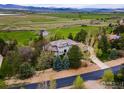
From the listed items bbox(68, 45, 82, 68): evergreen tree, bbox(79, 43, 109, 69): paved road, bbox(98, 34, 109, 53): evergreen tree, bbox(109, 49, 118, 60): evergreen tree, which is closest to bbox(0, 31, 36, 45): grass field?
bbox(68, 45, 82, 68): evergreen tree

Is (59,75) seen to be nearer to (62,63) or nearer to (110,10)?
(62,63)

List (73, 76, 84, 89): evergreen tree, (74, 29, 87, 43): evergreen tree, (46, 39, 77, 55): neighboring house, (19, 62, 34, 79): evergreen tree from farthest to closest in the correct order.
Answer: (74, 29, 87, 43): evergreen tree
(46, 39, 77, 55): neighboring house
(19, 62, 34, 79): evergreen tree
(73, 76, 84, 89): evergreen tree

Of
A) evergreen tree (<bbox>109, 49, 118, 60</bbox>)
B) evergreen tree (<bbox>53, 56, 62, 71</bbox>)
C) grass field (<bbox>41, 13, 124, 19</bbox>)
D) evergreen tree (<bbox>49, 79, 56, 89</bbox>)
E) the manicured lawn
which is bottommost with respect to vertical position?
evergreen tree (<bbox>49, 79, 56, 89</bbox>)

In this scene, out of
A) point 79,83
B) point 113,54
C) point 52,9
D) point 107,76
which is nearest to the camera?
point 79,83

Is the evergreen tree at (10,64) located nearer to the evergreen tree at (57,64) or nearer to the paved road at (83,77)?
the paved road at (83,77)

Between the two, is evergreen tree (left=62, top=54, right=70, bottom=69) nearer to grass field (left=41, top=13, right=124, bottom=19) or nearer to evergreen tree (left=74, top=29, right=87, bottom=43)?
evergreen tree (left=74, top=29, right=87, bottom=43)

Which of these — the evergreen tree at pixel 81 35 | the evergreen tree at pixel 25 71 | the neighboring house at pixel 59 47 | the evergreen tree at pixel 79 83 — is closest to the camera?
the evergreen tree at pixel 79 83

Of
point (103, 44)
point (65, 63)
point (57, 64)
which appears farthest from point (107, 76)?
point (57, 64)

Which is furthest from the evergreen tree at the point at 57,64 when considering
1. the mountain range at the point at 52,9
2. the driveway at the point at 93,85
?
the mountain range at the point at 52,9

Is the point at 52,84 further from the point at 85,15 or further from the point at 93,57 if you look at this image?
the point at 85,15
